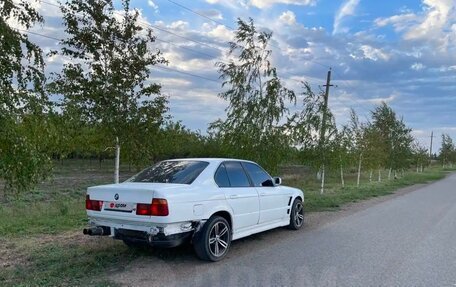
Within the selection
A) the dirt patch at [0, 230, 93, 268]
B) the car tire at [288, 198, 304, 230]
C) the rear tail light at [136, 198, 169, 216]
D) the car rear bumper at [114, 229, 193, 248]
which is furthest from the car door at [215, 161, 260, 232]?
the dirt patch at [0, 230, 93, 268]

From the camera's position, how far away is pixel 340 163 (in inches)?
803

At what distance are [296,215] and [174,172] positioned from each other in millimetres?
3626

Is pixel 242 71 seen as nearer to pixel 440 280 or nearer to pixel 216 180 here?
pixel 216 180

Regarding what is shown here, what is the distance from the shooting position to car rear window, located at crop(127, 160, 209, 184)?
703 centimetres

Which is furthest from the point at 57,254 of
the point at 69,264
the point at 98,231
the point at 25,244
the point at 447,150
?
the point at 447,150

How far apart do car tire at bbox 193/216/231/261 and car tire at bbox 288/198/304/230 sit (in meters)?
2.71

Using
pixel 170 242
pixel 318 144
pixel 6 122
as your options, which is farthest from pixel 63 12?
pixel 318 144

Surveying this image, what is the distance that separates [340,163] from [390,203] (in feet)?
14.5

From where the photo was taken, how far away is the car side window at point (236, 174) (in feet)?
25.5

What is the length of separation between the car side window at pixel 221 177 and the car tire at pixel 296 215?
255 cm

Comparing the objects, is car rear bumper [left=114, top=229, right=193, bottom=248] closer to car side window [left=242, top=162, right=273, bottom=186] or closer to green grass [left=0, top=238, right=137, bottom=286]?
green grass [left=0, top=238, right=137, bottom=286]

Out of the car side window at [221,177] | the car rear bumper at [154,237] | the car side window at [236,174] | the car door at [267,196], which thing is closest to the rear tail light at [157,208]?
the car rear bumper at [154,237]

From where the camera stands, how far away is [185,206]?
21.0ft

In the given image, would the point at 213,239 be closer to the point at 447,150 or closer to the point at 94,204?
the point at 94,204
